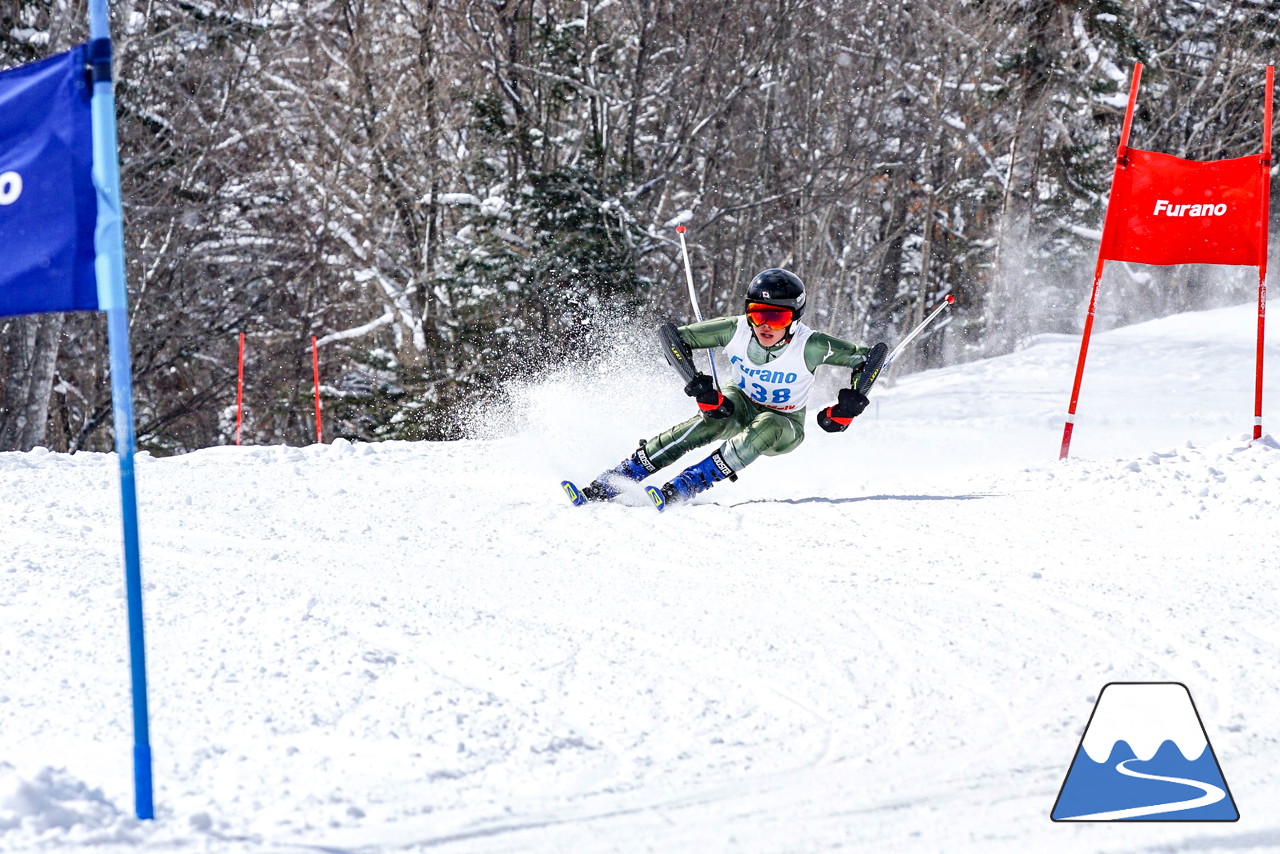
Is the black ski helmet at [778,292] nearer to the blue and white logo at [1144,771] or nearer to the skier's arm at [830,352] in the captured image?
the skier's arm at [830,352]

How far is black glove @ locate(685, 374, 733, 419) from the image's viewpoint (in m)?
7.07

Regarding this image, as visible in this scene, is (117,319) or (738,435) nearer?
(117,319)

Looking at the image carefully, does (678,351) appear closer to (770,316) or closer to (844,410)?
(770,316)

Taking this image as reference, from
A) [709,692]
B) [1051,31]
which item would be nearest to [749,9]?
[1051,31]

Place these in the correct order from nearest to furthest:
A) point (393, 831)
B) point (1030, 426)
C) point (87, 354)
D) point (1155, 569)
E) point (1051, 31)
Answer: point (393, 831)
point (1155, 569)
point (1030, 426)
point (87, 354)
point (1051, 31)

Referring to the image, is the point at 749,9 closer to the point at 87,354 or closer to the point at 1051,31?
the point at 1051,31

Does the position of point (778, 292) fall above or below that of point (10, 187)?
above

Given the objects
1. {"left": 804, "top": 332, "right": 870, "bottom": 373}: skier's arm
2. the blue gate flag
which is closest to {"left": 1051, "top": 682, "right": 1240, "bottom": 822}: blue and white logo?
the blue gate flag

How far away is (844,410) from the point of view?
6977mm

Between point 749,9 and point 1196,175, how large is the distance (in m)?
12.9

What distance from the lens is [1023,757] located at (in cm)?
319

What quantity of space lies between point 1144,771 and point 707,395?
4.32 metres

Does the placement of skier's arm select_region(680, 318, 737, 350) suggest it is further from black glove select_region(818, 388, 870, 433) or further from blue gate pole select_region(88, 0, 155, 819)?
blue gate pole select_region(88, 0, 155, 819)

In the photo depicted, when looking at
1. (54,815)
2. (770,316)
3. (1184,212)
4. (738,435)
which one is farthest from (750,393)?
(54,815)
